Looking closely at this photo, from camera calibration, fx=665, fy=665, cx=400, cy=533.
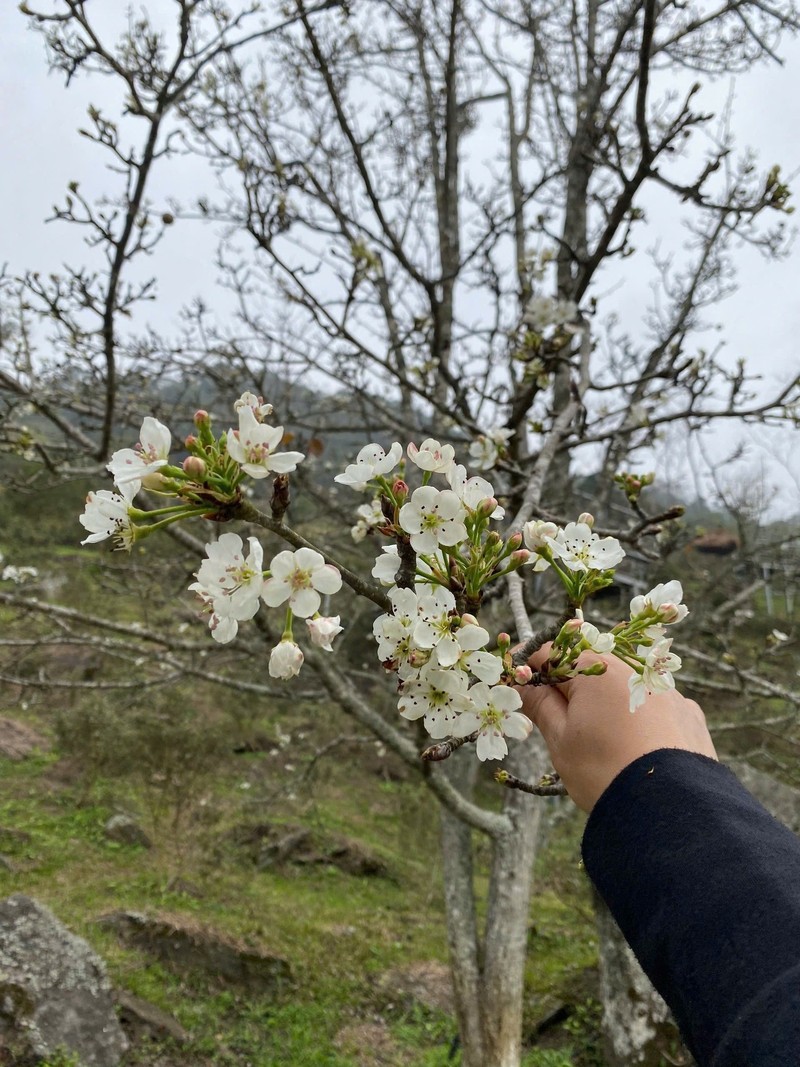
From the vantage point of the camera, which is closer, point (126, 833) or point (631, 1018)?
point (631, 1018)

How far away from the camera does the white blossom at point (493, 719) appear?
0.82 m

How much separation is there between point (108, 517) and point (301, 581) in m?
0.25

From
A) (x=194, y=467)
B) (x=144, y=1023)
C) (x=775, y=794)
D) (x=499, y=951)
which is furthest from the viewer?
(x=775, y=794)

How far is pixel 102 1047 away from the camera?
3.72m

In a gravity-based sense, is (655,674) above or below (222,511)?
below

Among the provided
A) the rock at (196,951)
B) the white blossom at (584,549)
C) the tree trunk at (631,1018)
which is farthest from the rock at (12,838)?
the white blossom at (584,549)

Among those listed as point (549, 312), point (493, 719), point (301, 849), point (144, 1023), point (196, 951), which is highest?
point (549, 312)

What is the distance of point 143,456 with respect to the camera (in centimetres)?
80

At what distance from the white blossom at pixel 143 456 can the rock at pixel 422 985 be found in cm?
565

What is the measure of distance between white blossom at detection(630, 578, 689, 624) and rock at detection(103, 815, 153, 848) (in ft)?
24.1

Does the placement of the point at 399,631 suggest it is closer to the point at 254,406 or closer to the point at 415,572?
the point at 415,572

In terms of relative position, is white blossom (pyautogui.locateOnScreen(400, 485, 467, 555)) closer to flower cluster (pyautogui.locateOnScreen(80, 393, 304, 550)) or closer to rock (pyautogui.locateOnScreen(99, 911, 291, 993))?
flower cluster (pyautogui.locateOnScreen(80, 393, 304, 550))

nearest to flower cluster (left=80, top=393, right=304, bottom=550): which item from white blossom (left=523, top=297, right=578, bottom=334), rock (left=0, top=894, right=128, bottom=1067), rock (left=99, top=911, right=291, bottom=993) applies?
white blossom (left=523, top=297, right=578, bottom=334)

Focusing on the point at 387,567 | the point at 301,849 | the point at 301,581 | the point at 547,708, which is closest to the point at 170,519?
the point at 301,581
